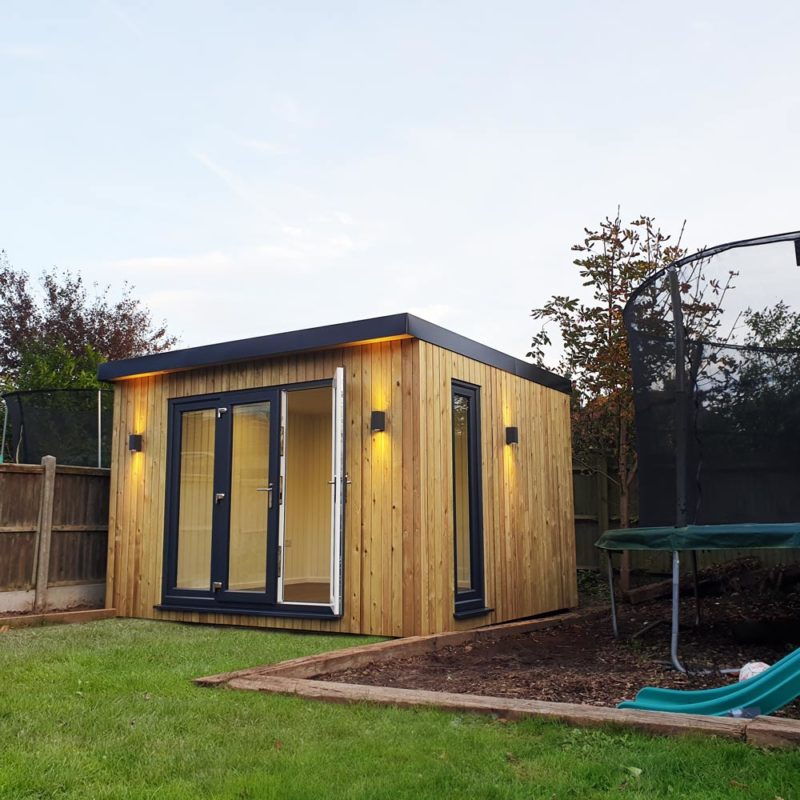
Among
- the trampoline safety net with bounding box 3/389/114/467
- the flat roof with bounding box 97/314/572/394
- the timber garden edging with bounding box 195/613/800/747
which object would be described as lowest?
the timber garden edging with bounding box 195/613/800/747

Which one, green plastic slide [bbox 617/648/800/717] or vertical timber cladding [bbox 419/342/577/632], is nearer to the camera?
green plastic slide [bbox 617/648/800/717]

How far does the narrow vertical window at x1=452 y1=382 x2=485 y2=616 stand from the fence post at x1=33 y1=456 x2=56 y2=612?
382 cm

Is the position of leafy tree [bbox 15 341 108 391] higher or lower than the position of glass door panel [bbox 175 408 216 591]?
higher

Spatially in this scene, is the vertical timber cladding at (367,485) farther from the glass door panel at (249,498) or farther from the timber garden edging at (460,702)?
the timber garden edging at (460,702)

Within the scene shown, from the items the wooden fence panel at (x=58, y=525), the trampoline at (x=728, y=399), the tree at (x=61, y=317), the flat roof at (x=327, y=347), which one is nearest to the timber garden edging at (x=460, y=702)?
the trampoline at (x=728, y=399)

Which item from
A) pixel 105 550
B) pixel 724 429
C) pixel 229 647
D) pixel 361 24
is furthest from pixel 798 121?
pixel 105 550

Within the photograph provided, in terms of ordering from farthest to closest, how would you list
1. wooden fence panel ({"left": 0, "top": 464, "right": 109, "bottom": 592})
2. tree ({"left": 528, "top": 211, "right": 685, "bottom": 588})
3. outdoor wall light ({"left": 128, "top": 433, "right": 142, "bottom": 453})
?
tree ({"left": 528, "top": 211, "right": 685, "bottom": 588}) → outdoor wall light ({"left": 128, "top": 433, "right": 142, "bottom": 453}) → wooden fence panel ({"left": 0, "top": 464, "right": 109, "bottom": 592})

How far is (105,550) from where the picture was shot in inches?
309

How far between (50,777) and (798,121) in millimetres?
9029

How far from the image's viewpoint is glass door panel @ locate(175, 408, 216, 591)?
6.83 meters

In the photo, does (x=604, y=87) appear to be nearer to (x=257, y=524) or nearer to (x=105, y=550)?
(x=257, y=524)

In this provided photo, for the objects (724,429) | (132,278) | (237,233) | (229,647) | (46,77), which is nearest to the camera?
(724,429)

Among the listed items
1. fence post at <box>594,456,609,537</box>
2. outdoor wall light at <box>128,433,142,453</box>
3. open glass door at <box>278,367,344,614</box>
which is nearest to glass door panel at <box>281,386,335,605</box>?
open glass door at <box>278,367,344,614</box>

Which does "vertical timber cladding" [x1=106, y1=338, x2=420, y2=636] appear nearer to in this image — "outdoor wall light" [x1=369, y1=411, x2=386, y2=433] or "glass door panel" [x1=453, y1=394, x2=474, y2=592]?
"outdoor wall light" [x1=369, y1=411, x2=386, y2=433]
